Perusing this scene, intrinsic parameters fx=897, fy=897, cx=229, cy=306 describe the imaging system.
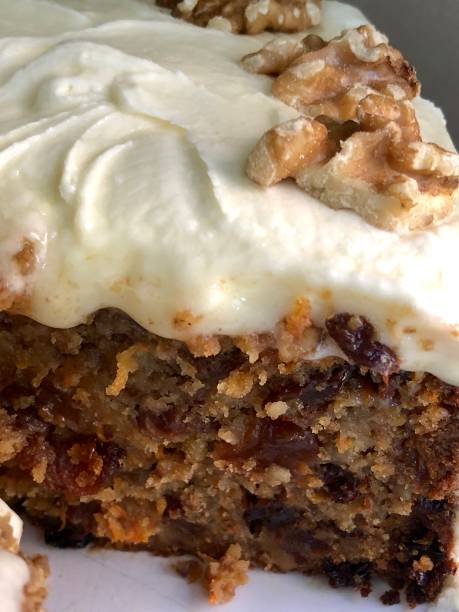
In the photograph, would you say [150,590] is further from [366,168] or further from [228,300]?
[366,168]

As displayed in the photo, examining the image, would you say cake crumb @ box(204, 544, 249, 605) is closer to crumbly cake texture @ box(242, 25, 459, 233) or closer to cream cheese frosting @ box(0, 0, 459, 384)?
cream cheese frosting @ box(0, 0, 459, 384)

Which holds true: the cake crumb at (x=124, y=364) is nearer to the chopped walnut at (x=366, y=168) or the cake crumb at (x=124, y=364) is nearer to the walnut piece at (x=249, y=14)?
the chopped walnut at (x=366, y=168)

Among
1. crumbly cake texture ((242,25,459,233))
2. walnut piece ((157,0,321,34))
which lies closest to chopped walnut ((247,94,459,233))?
crumbly cake texture ((242,25,459,233))

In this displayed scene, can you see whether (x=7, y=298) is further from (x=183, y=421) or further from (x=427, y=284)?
(x=427, y=284)

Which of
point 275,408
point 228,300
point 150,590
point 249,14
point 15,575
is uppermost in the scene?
point 249,14

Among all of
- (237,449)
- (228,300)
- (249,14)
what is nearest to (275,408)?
(237,449)

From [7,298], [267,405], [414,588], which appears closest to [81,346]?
[7,298]
